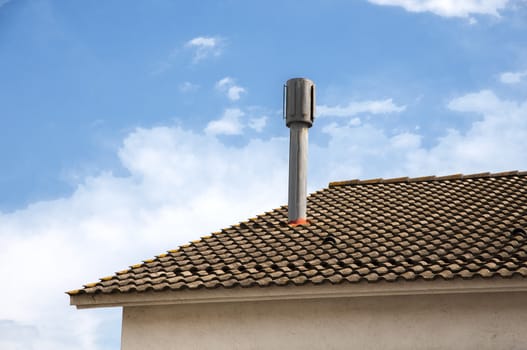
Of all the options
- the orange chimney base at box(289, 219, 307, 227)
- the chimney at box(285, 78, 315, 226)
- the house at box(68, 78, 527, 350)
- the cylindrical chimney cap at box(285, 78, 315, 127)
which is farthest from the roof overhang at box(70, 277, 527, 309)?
the cylindrical chimney cap at box(285, 78, 315, 127)

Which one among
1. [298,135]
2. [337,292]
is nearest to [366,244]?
[337,292]

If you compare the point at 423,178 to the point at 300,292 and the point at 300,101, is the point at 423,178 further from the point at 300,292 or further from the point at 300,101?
the point at 300,292

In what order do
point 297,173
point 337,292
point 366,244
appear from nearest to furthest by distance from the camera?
point 337,292 → point 366,244 → point 297,173

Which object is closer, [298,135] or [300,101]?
[298,135]

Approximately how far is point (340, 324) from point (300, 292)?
88cm

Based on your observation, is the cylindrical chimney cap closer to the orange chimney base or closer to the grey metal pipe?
the grey metal pipe

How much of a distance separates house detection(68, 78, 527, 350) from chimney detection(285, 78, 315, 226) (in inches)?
52.3

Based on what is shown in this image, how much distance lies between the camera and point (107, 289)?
11109 millimetres

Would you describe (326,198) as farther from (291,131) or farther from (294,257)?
(294,257)

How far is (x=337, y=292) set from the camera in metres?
10.4

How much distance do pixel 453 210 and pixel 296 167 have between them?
3.18 m

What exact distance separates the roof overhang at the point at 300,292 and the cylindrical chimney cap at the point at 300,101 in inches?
222

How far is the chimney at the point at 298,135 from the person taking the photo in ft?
46.8

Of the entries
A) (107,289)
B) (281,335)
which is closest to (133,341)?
(107,289)
